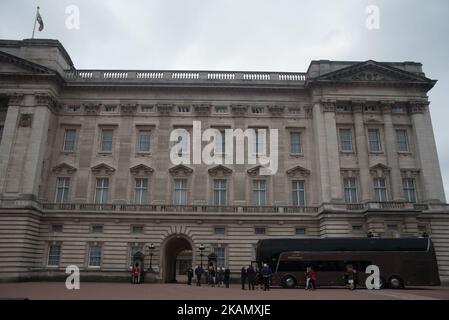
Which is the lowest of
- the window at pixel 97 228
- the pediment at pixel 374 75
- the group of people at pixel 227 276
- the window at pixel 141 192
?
the group of people at pixel 227 276

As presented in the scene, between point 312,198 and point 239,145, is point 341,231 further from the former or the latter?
point 239,145

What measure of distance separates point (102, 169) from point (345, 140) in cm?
2607

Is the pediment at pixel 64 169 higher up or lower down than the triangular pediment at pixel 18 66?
lower down

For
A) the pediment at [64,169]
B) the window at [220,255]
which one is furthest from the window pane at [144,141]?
the window at [220,255]

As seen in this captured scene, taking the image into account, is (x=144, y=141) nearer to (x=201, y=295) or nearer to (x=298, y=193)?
(x=298, y=193)

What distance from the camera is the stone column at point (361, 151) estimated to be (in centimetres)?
3706

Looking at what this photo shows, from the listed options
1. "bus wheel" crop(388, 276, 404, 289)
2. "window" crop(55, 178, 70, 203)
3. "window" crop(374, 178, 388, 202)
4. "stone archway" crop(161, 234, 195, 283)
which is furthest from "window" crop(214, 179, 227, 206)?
"bus wheel" crop(388, 276, 404, 289)

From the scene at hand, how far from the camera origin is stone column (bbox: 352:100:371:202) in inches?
1459

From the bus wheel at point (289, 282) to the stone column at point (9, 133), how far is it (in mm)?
27649

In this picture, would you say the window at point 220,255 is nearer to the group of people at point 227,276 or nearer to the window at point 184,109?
the group of people at point 227,276

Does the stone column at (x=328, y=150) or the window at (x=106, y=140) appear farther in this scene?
the window at (x=106, y=140)

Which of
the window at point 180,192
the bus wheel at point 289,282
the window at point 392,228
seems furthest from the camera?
the window at point 180,192

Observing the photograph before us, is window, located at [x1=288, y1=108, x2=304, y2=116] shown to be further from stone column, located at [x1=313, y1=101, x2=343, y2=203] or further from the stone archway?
the stone archway

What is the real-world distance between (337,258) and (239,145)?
15.9m
